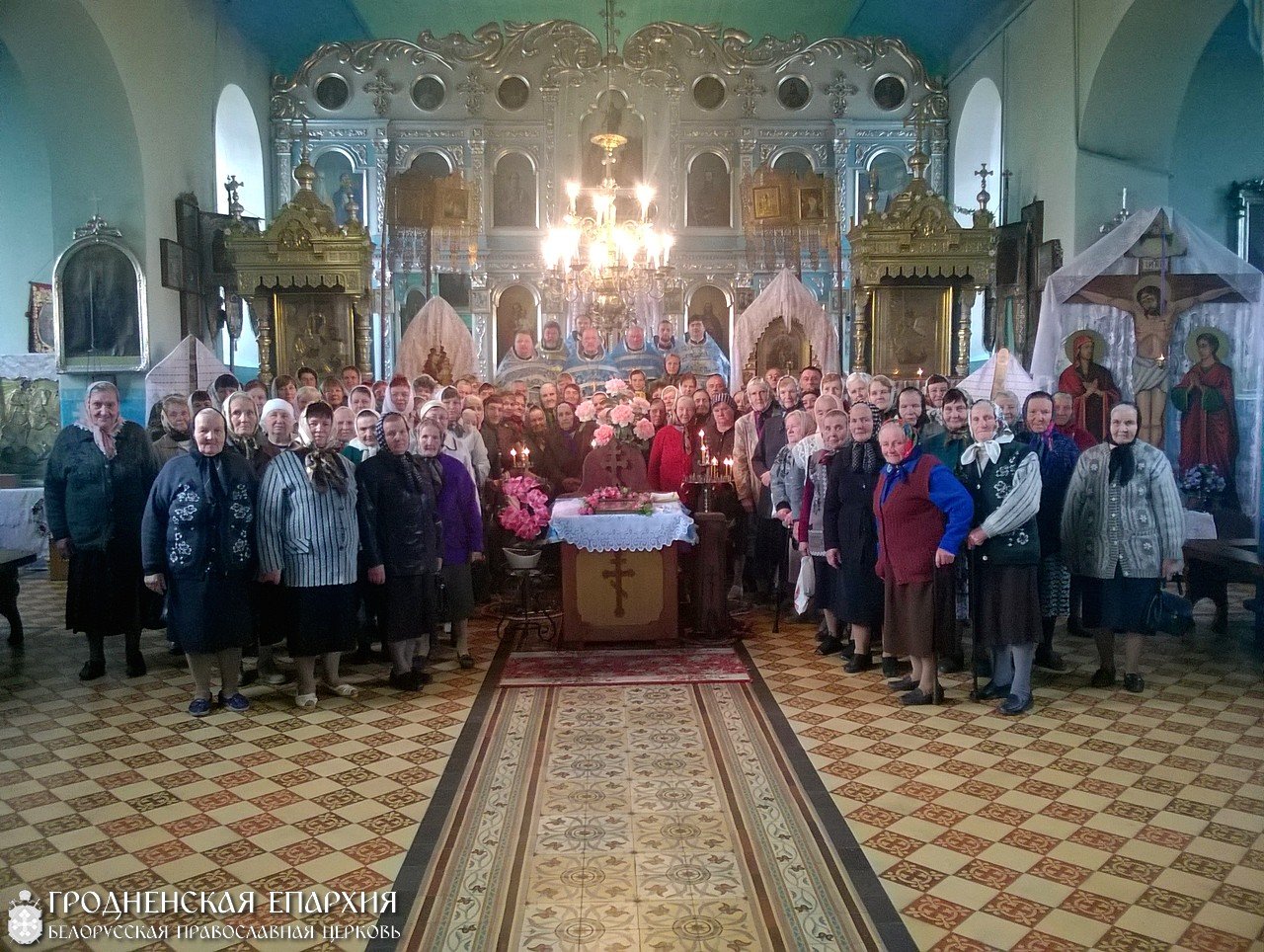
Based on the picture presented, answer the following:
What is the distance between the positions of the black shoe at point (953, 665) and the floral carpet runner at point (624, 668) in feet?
3.96

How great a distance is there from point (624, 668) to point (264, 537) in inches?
87.9

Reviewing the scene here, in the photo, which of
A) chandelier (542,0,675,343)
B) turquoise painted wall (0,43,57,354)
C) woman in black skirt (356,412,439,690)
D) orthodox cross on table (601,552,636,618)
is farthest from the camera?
turquoise painted wall (0,43,57,354)

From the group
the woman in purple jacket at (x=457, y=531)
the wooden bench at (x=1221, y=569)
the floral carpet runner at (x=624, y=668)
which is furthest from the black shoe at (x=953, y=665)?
the woman in purple jacket at (x=457, y=531)

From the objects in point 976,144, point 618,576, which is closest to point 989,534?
point 618,576

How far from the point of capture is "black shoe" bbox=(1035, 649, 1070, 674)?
5637 millimetres

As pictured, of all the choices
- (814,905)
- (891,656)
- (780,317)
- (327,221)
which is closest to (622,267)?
(780,317)

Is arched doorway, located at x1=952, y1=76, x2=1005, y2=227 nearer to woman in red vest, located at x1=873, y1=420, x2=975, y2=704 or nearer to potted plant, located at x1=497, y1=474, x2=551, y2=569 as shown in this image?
woman in red vest, located at x1=873, y1=420, x2=975, y2=704

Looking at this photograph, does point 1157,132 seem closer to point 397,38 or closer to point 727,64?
point 727,64

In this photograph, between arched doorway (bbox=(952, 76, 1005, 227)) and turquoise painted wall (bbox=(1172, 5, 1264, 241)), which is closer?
turquoise painted wall (bbox=(1172, 5, 1264, 241))

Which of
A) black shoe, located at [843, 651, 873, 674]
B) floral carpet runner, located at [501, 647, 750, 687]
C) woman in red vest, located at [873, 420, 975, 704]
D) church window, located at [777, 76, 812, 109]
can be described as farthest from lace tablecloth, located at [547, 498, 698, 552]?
church window, located at [777, 76, 812, 109]

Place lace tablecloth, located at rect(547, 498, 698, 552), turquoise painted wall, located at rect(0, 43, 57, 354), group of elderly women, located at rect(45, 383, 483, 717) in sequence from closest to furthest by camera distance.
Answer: group of elderly women, located at rect(45, 383, 483, 717) → lace tablecloth, located at rect(547, 498, 698, 552) → turquoise painted wall, located at rect(0, 43, 57, 354)

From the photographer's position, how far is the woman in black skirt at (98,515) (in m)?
5.45

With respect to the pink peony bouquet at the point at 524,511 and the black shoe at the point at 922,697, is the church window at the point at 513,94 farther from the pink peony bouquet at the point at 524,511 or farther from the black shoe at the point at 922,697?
the black shoe at the point at 922,697

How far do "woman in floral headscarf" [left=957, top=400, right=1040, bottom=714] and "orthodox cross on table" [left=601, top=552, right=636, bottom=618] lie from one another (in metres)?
2.09
